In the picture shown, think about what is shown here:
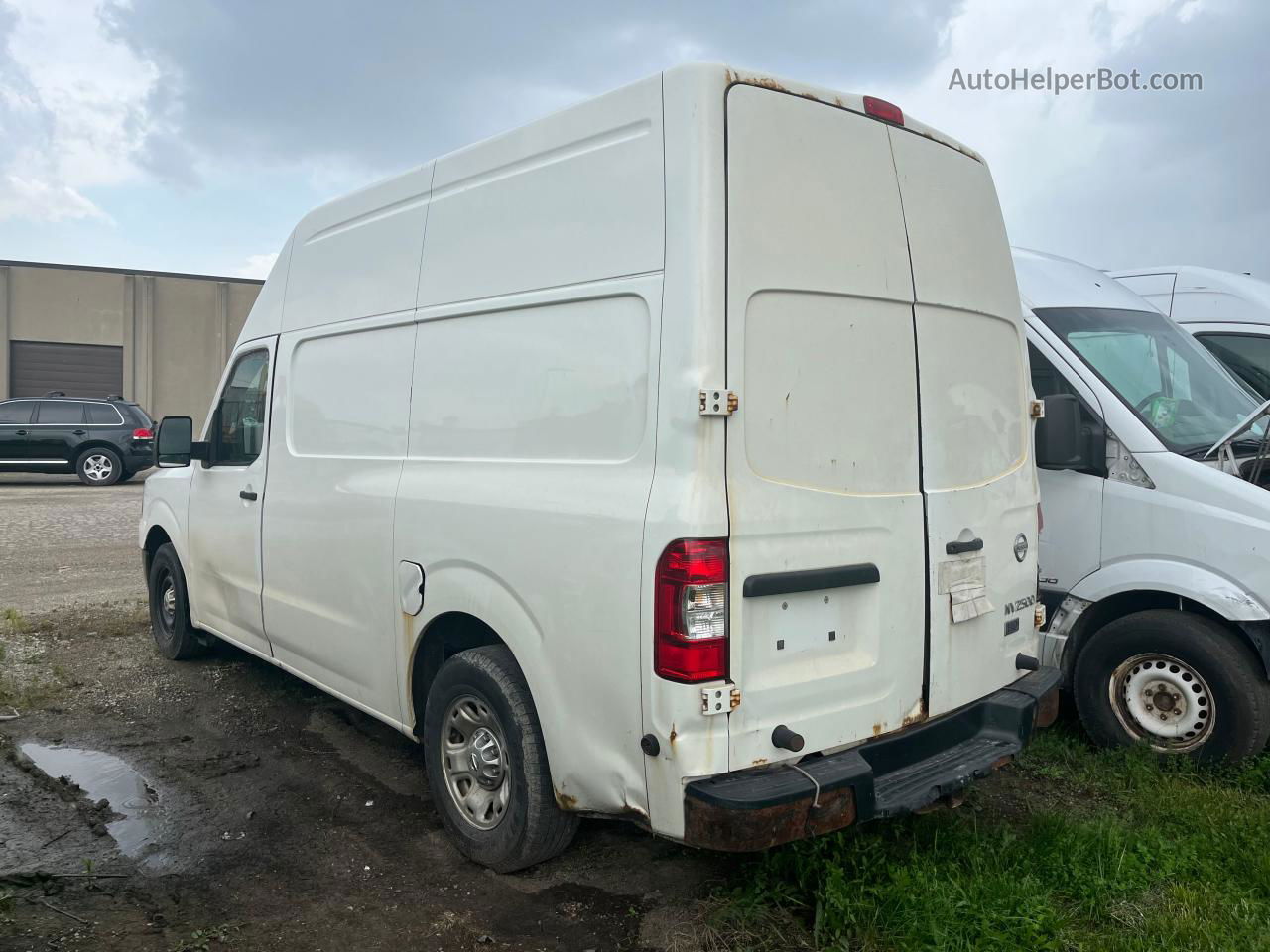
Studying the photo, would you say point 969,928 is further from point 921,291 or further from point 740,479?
point 921,291

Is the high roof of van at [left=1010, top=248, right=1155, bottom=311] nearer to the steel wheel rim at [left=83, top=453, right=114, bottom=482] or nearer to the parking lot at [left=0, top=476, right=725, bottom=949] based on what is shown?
the parking lot at [left=0, top=476, right=725, bottom=949]

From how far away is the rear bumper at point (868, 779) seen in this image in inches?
110

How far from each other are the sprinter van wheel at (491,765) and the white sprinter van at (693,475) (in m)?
0.01

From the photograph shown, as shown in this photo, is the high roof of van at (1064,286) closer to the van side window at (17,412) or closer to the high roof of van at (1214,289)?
the high roof of van at (1214,289)

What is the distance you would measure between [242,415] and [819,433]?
11.4 ft

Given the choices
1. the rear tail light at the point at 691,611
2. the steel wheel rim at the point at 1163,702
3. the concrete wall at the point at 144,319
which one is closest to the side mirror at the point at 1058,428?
the steel wheel rim at the point at 1163,702

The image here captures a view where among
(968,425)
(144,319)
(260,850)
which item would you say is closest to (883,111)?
(968,425)

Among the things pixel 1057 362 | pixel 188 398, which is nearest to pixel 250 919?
pixel 1057 362

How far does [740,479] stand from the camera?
9.55 ft

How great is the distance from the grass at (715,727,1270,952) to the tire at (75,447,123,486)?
17.6 m

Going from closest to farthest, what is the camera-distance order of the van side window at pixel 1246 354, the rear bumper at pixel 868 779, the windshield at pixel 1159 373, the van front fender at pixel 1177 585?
the rear bumper at pixel 868 779, the van front fender at pixel 1177 585, the windshield at pixel 1159 373, the van side window at pixel 1246 354

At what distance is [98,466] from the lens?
18031mm

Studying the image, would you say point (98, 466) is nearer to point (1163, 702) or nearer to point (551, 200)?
point (551, 200)

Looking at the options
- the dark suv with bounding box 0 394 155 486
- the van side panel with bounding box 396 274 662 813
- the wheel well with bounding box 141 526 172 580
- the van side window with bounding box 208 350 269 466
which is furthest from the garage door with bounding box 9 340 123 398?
the van side panel with bounding box 396 274 662 813
